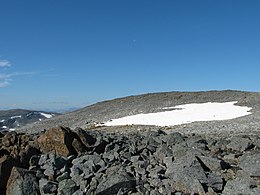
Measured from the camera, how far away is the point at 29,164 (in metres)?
11.3

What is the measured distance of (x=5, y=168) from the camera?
10.4 m

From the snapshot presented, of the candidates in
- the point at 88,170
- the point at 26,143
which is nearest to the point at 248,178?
the point at 88,170

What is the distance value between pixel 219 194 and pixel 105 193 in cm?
288

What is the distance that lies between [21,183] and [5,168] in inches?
48.2

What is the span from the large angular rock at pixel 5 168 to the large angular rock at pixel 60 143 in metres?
1.61

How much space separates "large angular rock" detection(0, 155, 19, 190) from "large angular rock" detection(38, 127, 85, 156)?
1606mm

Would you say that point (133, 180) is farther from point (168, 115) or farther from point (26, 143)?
point (168, 115)

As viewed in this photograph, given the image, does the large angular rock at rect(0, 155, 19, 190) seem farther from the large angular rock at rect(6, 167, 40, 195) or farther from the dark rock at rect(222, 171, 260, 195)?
the dark rock at rect(222, 171, 260, 195)

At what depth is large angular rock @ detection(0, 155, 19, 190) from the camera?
33.2 feet

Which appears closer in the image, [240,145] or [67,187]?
[67,187]

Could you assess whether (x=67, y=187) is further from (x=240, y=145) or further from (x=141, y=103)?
(x=141, y=103)

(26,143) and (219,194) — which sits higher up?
(26,143)

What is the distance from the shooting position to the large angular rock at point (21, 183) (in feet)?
30.8

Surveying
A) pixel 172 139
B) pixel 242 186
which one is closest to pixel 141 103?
pixel 172 139
